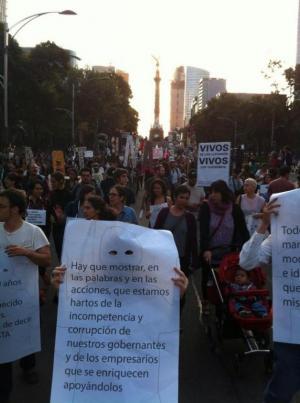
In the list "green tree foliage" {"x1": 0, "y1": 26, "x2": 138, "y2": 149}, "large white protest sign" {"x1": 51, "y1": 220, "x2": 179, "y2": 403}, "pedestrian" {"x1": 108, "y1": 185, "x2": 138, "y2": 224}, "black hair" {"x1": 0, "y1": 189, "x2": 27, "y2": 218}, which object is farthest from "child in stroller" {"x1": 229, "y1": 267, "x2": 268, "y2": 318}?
"green tree foliage" {"x1": 0, "y1": 26, "x2": 138, "y2": 149}

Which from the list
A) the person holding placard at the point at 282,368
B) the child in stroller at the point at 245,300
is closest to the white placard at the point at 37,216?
the child in stroller at the point at 245,300

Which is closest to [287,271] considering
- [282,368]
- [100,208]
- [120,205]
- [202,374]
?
[282,368]

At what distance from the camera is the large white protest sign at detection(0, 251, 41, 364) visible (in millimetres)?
4188

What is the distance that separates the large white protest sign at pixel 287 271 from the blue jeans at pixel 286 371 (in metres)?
0.10

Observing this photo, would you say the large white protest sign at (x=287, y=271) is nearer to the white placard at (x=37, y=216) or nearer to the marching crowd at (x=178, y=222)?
the marching crowd at (x=178, y=222)

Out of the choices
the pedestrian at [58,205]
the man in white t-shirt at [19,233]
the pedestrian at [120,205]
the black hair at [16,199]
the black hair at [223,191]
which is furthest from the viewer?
the pedestrian at [58,205]

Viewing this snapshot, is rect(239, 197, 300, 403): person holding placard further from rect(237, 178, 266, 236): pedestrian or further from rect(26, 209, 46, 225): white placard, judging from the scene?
rect(237, 178, 266, 236): pedestrian

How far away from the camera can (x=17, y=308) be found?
427 cm

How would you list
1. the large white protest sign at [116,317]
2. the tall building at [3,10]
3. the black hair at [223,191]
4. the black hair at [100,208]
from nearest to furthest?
A: the large white protest sign at [116,317]
the black hair at [100,208]
the black hair at [223,191]
the tall building at [3,10]

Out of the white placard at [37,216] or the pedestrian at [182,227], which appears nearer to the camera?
the pedestrian at [182,227]

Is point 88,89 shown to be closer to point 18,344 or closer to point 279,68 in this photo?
point 279,68

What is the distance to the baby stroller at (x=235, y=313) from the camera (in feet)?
17.6

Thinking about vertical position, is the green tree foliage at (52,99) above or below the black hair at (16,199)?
above

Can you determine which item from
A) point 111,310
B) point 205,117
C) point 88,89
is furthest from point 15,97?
point 205,117
